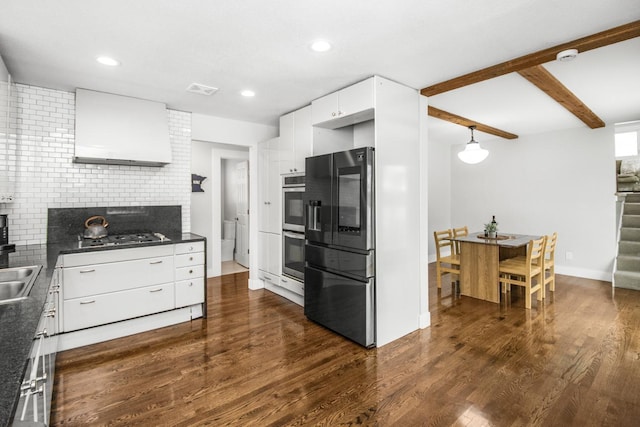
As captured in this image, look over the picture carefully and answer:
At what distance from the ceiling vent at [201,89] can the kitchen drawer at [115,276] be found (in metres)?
1.66

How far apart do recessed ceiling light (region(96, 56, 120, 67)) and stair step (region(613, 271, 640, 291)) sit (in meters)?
6.44

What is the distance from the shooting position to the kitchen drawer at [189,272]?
3.27 meters

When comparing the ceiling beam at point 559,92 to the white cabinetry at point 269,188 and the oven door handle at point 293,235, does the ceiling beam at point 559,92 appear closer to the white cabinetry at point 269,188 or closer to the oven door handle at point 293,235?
the oven door handle at point 293,235

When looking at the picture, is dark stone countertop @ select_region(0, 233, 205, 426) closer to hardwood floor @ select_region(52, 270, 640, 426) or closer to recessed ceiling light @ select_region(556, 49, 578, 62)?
hardwood floor @ select_region(52, 270, 640, 426)

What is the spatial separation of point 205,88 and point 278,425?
2.88 metres

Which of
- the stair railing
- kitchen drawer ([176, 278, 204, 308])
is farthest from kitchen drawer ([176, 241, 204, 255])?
the stair railing

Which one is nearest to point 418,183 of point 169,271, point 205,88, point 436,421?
point 436,421

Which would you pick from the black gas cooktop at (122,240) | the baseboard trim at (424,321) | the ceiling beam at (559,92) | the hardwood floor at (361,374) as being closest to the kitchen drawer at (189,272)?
the black gas cooktop at (122,240)

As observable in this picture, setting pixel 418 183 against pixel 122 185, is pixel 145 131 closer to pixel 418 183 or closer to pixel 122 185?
pixel 122 185

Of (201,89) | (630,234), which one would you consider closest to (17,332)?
(201,89)

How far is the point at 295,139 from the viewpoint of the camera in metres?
3.76

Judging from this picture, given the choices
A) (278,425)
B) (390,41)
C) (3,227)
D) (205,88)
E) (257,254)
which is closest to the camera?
(278,425)

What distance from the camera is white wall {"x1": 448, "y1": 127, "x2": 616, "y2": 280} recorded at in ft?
16.2

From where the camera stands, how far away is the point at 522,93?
3459 mm
